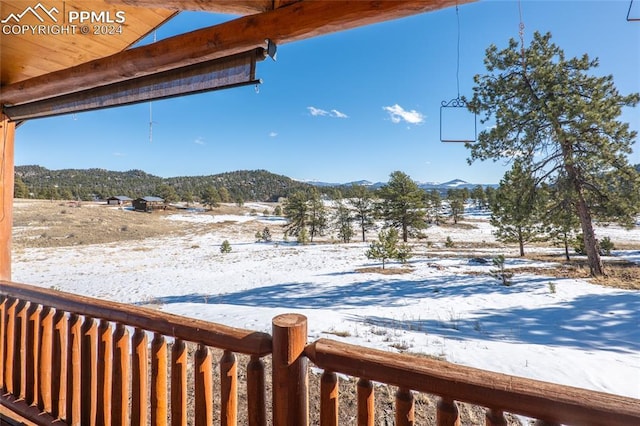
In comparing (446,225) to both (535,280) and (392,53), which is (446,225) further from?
(392,53)

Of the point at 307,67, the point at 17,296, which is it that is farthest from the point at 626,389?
the point at 307,67

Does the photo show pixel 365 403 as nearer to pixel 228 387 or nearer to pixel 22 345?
pixel 228 387

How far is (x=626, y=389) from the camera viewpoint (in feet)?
10.1

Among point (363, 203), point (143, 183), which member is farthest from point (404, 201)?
point (143, 183)

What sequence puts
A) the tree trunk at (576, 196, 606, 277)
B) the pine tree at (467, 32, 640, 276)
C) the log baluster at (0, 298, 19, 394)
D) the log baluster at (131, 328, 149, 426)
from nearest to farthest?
the log baluster at (131, 328, 149, 426) → the log baluster at (0, 298, 19, 394) → the pine tree at (467, 32, 640, 276) → the tree trunk at (576, 196, 606, 277)

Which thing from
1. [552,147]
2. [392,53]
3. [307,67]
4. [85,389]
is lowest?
[85,389]

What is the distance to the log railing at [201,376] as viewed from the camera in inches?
33.7

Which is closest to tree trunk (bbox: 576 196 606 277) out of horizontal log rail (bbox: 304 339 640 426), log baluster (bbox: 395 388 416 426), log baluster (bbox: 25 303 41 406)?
horizontal log rail (bbox: 304 339 640 426)

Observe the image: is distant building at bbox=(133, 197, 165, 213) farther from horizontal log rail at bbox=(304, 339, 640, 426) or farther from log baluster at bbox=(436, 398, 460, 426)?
log baluster at bbox=(436, 398, 460, 426)

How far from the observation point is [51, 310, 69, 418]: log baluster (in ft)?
5.90

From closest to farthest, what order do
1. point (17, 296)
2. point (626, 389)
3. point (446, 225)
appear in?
1. point (17, 296)
2. point (626, 389)
3. point (446, 225)

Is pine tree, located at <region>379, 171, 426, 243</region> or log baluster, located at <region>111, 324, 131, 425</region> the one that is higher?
pine tree, located at <region>379, 171, 426, 243</region>

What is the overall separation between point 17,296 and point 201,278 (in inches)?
339

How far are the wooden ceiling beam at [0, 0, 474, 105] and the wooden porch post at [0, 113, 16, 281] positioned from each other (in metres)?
0.85
